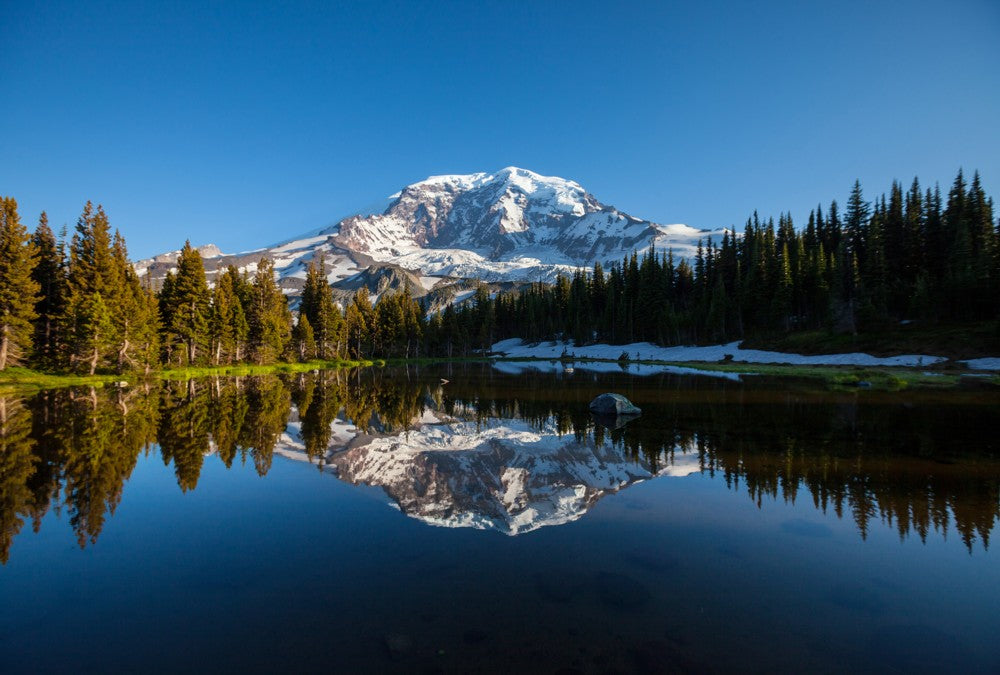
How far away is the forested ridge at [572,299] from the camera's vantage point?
40969mm

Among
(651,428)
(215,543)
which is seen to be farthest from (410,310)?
(215,543)

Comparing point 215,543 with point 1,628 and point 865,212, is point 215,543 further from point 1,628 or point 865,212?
point 865,212

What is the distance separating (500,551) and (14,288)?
51.6 metres

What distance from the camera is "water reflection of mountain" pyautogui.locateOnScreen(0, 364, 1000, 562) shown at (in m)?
9.77

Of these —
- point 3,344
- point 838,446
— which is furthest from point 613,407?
point 3,344

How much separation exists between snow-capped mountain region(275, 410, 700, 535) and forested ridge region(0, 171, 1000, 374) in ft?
124

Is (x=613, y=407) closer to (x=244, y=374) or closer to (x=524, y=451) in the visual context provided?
(x=524, y=451)

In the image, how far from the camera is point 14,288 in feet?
125

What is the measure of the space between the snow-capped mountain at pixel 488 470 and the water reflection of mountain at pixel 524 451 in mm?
67

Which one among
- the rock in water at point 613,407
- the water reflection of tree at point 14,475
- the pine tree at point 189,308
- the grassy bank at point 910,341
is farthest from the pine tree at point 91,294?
the grassy bank at point 910,341

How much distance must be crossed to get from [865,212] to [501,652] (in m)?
112

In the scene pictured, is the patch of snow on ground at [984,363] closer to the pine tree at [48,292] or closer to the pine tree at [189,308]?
the pine tree at [189,308]

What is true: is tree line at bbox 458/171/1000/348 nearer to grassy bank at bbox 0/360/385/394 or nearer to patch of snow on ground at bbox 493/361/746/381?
patch of snow on ground at bbox 493/361/746/381

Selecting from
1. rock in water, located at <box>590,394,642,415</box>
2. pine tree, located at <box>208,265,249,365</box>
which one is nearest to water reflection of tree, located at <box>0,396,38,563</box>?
rock in water, located at <box>590,394,642,415</box>
